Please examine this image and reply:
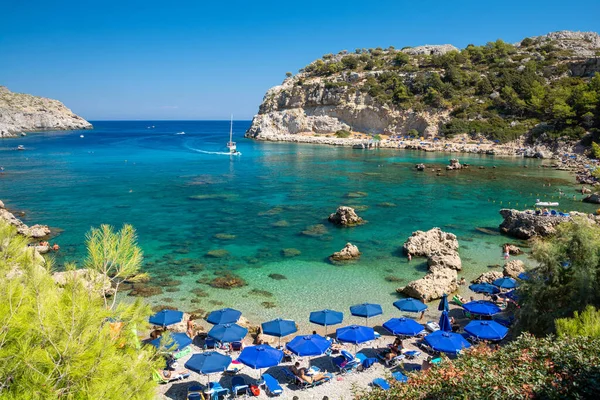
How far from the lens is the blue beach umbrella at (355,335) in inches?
563

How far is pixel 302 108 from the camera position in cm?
11819

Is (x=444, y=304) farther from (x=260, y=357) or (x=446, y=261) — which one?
(x=260, y=357)

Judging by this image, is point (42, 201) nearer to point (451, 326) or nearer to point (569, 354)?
point (451, 326)

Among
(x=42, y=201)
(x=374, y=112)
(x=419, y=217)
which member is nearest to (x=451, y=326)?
(x=419, y=217)

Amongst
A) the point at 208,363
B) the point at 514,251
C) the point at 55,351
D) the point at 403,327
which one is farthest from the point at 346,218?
the point at 55,351

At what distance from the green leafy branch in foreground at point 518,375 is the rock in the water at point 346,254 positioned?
16.4m

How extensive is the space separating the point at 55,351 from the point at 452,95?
10553 centimetres

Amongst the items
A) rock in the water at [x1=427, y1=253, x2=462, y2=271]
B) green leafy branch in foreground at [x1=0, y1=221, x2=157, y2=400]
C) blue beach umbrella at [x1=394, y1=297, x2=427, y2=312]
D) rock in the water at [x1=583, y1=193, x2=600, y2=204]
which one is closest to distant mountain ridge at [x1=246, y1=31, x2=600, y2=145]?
rock in the water at [x1=583, y1=193, x2=600, y2=204]

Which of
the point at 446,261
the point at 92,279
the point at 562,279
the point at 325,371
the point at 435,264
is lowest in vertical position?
the point at 325,371

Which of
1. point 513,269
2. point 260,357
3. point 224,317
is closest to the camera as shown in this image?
point 260,357

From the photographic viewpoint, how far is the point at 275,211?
37750 millimetres

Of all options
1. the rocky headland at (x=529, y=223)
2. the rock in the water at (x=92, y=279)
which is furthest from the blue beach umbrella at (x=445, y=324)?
the rocky headland at (x=529, y=223)

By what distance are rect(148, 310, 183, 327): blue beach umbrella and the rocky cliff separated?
15257cm

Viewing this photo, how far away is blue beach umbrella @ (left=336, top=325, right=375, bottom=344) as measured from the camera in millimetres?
14312
